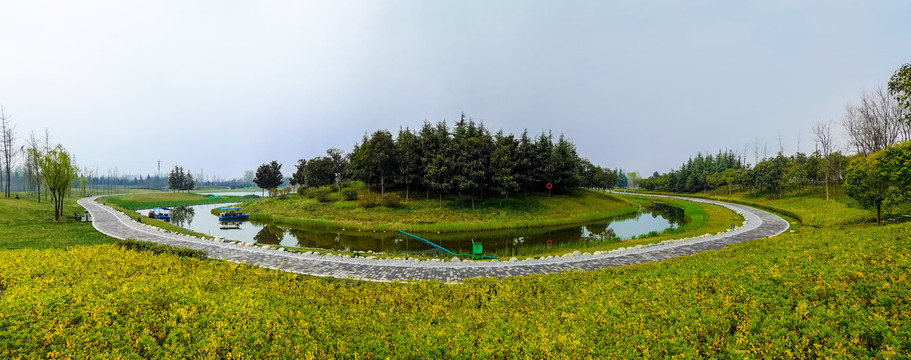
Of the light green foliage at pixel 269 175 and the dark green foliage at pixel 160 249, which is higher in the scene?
the light green foliage at pixel 269 175

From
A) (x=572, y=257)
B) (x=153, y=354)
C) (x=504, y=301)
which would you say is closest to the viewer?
(x=153, y=354)

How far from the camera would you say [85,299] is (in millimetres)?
4844

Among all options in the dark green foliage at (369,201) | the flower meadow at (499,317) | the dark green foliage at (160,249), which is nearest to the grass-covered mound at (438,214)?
the dark green foliage at (369,201)

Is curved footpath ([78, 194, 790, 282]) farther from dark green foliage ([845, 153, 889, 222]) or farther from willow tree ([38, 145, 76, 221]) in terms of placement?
willow tree ([38, 145, 76, 221])

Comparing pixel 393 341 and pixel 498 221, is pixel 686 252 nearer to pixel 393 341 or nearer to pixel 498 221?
pixel 393 341

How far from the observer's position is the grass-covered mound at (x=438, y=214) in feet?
91.3

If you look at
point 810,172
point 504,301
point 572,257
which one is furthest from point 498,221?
point 810,172

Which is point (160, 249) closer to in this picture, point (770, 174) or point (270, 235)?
point (270, 235)

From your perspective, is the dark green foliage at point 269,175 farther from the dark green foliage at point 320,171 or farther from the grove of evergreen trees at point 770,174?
the grove of evergreen trees at point 770,174

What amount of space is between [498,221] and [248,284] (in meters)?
23.9

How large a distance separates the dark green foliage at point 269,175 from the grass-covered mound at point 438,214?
20863mm

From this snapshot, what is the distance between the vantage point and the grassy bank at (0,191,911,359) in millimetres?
3750

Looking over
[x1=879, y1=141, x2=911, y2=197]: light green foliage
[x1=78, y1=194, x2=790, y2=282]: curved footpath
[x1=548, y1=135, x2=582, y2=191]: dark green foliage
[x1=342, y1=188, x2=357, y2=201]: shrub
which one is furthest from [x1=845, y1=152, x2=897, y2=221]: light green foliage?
[x1=342, y1=188, x2=357, y2=201]: shrub

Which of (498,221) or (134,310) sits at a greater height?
(134,310)
